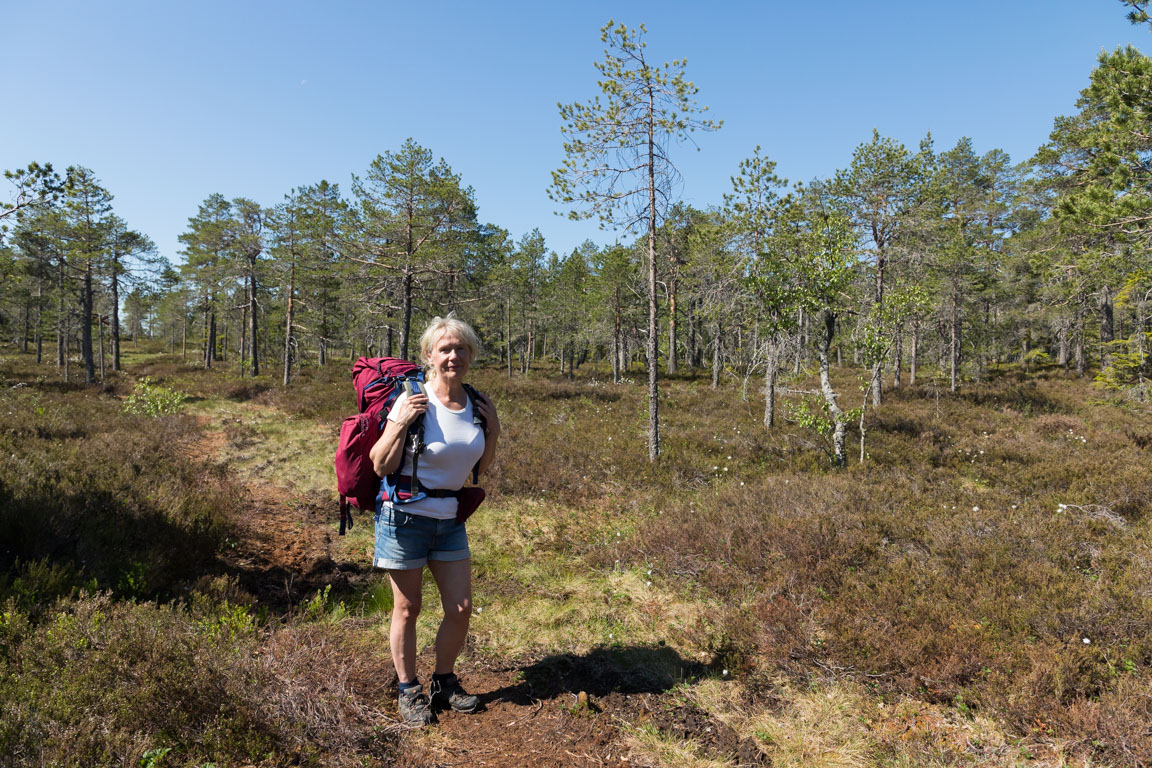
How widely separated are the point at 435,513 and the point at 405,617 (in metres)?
0.70

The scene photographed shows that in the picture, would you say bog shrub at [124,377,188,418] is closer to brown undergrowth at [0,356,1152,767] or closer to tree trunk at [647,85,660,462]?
brown undergrowth at [0,356,1152,767]

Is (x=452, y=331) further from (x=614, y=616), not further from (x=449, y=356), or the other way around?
(x=614, y=616)

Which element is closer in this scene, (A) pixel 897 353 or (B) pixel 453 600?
(B) pixel 453 600

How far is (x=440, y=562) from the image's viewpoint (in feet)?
10.6

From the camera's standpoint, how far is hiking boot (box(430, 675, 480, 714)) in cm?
341

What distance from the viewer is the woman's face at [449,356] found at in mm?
3152

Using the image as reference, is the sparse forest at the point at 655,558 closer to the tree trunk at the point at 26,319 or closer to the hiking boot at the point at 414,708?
the hiking boot at the point at 414,708

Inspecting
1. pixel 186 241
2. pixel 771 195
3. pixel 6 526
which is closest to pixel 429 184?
pixel 771 195

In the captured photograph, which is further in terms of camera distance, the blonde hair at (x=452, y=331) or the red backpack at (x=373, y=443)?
the blonde hair at (x=452, y=331)

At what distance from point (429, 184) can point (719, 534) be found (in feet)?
47.7

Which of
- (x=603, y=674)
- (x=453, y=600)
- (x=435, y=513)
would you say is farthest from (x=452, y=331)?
(x=603, y=674)

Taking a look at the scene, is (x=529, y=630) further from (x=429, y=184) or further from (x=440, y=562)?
(x=429, y=184)

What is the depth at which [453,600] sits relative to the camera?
3.29 m

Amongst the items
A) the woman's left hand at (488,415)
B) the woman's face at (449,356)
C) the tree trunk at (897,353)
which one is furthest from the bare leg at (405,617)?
the tree trunk at (897,353)
